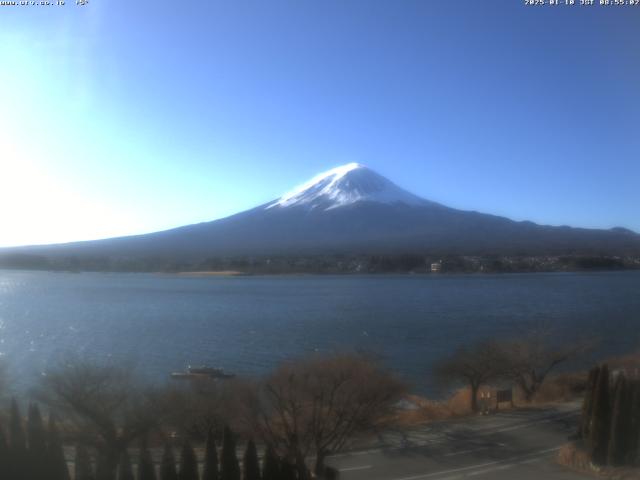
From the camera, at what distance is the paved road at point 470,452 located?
6.94m

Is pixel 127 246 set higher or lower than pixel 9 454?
higher

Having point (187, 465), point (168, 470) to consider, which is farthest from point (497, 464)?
point (168, 470)


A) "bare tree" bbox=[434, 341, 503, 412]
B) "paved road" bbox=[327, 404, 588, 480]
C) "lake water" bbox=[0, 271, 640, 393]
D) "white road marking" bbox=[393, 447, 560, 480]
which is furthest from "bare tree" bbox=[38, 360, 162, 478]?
"bare tree" bbox=[434, 341, 503, 412]

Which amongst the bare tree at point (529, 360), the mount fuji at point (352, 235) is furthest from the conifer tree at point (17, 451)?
the mount fuji at point (352, 235)

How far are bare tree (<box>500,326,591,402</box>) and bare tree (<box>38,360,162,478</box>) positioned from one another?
7.59 meters

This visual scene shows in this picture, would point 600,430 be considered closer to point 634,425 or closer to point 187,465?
point 634,425

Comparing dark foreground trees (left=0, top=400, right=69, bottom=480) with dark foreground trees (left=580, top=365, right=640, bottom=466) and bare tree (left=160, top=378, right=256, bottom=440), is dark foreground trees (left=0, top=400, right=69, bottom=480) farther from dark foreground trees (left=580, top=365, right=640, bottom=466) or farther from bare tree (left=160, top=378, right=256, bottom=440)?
dark foreground trees (left=580, top=365, right=640, bottom=466)

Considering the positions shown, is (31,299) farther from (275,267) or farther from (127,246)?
(127,246)

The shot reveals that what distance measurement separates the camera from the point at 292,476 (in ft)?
19.0

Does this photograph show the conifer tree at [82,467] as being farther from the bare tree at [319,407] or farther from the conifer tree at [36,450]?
the bare tree at [319,407]

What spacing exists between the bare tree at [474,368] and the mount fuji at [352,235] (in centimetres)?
3430

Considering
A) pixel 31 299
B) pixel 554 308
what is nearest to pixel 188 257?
pixel 31 299

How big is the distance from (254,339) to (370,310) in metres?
8.09

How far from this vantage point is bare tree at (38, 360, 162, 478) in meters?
6.66
